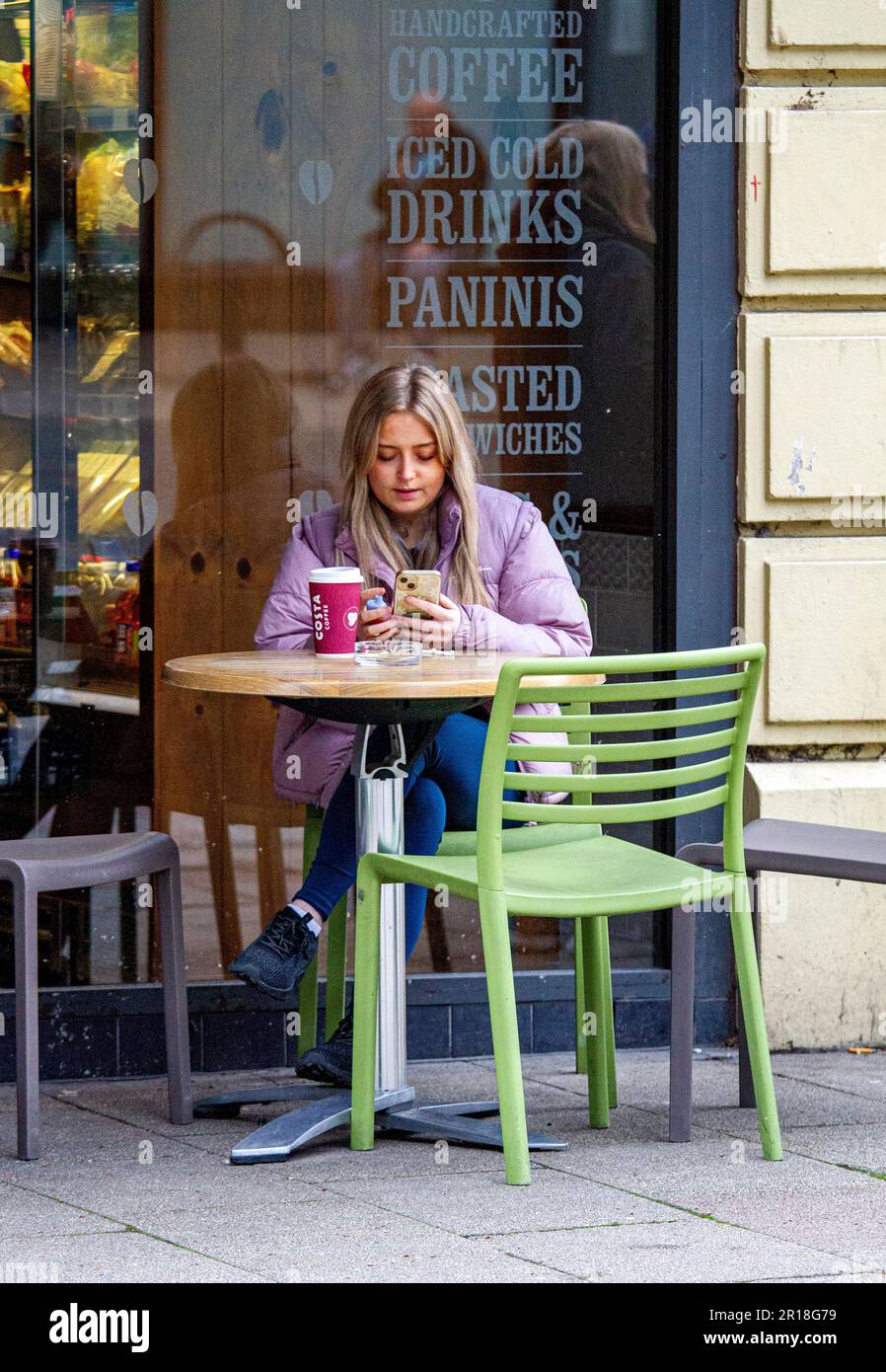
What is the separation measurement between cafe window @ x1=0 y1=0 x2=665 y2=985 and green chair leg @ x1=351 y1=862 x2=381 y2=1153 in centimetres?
107

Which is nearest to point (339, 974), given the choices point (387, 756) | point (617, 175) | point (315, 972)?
point (315, 972)

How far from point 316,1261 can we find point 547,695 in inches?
42.7

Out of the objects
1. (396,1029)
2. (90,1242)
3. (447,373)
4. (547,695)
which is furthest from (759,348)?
(90,1242)

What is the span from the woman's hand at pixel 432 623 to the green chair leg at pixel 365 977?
531 mm

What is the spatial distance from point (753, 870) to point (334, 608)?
1.04 metres

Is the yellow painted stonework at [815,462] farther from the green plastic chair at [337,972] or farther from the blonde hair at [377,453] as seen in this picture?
the blonde hair at [377,453]

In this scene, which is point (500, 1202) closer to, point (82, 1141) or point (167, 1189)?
point (167, 1189)

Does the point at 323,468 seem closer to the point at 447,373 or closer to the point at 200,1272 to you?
the point at 447,373

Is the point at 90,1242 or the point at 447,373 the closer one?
the point at 90,1242

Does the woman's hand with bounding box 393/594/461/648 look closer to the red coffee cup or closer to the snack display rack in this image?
the red coffee cup

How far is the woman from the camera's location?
13.7 feet

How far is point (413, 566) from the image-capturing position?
4.42 metres

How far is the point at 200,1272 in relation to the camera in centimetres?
322

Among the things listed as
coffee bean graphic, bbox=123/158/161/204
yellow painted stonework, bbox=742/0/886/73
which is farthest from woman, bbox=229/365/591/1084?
yellow painted stonework, bbox=742/0/886/73
